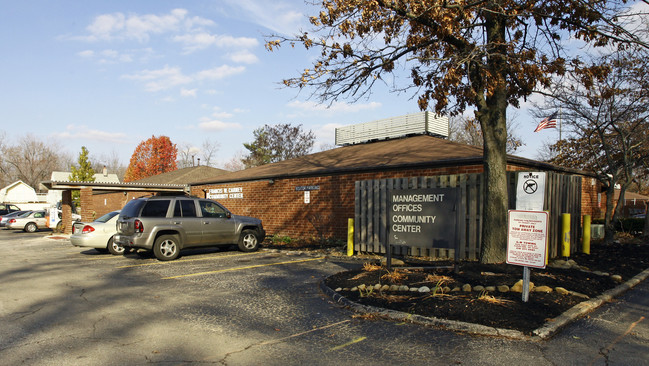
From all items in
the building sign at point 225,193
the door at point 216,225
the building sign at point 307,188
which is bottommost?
the door at point 216,225

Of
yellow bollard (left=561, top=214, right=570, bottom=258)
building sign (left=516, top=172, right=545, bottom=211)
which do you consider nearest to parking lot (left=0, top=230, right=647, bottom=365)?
building sign (left=516, top=172, right=545, bottom=211)

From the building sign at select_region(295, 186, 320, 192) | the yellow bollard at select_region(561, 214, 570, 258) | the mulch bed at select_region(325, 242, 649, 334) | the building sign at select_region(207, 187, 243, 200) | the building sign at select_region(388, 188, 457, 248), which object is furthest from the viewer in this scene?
the building sign at select_region(207, 187, 243, 200)

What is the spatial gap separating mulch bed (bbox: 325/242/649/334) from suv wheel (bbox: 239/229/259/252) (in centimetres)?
552

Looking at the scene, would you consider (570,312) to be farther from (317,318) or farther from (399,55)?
(399,55)

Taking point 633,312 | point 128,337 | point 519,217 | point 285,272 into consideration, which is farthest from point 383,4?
point 128,337

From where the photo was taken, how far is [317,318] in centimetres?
628

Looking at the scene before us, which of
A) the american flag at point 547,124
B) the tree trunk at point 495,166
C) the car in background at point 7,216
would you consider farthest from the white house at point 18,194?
the tree trunk at point 495,166

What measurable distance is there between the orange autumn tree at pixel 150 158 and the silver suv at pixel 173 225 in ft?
191

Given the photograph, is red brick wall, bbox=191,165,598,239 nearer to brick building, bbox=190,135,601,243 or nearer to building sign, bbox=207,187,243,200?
brick building, bbox=190,135,601,243

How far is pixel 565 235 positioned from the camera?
10.8 meters

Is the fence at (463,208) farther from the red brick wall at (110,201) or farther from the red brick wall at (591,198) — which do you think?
the red brick wall at (110,201)

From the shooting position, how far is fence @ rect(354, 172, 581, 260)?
35.3 ft

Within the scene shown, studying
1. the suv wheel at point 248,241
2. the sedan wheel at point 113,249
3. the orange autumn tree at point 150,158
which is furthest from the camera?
the orange autumn tree at point 150,158

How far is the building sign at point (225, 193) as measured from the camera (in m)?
22.5
